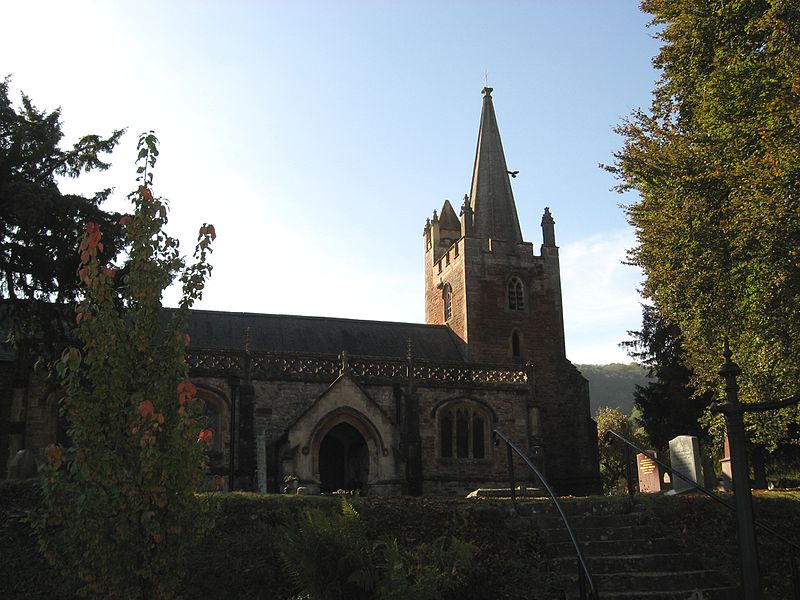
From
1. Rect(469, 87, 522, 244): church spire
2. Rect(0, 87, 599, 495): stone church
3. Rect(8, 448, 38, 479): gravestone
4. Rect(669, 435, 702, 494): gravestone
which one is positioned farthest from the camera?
Rect(469, 87, 522, 244): church spire

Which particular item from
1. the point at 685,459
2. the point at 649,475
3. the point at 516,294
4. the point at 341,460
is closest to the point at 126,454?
the point at 685,459

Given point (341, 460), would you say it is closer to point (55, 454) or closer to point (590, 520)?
point (590, 520)

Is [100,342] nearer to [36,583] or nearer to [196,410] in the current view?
[196,410]

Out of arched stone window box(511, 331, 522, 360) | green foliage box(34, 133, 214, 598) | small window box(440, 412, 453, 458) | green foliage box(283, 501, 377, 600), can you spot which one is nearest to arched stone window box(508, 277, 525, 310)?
arched stone window box(511, 331, 522, 360)

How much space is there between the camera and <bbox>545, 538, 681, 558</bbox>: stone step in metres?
12.2

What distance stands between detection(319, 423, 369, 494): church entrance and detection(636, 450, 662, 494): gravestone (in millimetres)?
→ 9599

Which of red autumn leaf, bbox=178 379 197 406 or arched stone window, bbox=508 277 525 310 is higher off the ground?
arched stone window, bbox=508 277 525 310

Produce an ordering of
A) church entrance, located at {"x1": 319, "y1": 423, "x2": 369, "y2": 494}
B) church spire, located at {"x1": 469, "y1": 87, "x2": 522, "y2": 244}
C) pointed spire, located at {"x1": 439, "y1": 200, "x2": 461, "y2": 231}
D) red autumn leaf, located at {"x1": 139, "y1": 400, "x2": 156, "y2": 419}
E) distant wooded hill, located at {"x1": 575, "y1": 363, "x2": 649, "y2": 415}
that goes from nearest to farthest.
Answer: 1. red autumn leaf, located at {"x1": 139, "y1": 400, "x2": 156, "y2": 419}
2. church entrance, located at {"x1": 319, "y1": 423, "x2": 369, "y2": 494}
3. church spire, located at {"x1": 469, "y1": 87, "x2": 522, "y2": 244}
4. pointed spire, located at {"x1": 439, "y1": 200, "x2": 461, "y2": 231}
5. distant wooded hill, located at {"x1": 575, "y1": 363, "x2": 649, "y2": 415}

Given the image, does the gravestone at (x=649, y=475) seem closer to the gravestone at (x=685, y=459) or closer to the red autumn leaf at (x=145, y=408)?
the gravestone at (x=685, y=459)

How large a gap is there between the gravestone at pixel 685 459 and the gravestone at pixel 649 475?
1408 millimetres

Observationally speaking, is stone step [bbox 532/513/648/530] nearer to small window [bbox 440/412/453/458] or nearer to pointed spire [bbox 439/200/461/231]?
small window [bbox 440/412/453/458]

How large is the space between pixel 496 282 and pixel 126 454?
3000cm

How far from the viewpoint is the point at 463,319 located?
118ft

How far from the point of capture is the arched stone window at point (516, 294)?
3675cm
